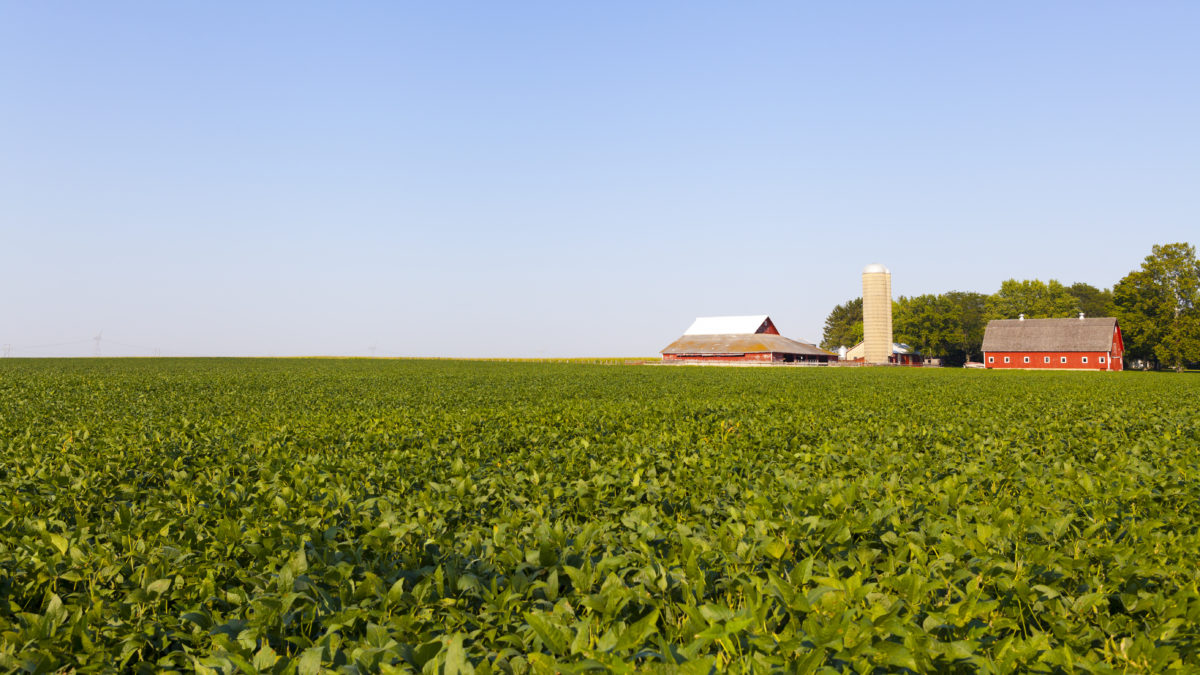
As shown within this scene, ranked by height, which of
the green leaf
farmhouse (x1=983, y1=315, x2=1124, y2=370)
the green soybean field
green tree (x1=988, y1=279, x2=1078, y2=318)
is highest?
green tree (x1=988, y1=279, x2=1078, y2=318)

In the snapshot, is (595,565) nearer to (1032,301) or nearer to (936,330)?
(936,330)

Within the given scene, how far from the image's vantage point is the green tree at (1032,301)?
106 m

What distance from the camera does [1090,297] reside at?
139625 millimetres

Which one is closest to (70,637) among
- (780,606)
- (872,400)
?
(780,606)

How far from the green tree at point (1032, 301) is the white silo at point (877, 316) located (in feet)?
114

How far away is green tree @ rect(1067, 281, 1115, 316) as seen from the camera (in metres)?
134

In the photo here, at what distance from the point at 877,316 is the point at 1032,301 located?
133 ft

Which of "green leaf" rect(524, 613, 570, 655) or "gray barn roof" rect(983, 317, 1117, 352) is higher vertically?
"gray barn roof" rect(983, 317, 1117, 352)

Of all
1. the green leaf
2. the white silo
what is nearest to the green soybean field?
the green leaf

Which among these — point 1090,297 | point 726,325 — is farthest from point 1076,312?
point 726,325

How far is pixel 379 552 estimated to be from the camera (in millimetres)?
3732

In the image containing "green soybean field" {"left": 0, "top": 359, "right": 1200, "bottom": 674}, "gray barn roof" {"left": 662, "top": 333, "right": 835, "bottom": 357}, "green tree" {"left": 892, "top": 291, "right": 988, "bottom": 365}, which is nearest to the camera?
"green soybean field" {"left": 0, "top": 359, "right": 1200, "bottom": 674}

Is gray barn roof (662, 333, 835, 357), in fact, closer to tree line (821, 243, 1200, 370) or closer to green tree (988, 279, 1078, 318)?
tree line (821, 243, 1200, 370)

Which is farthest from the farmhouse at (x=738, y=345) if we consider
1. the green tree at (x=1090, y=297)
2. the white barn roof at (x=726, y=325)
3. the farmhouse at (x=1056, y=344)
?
the green tree at (x=1090, y=297)
